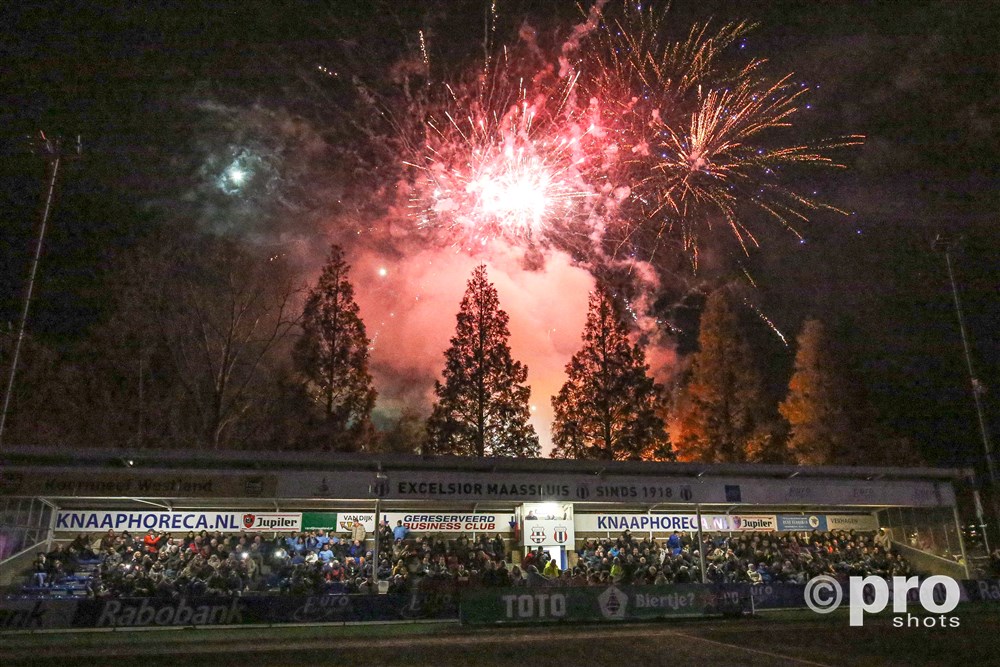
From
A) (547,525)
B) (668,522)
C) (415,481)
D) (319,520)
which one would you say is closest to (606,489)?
(547,525)

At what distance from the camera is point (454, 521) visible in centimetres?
2520

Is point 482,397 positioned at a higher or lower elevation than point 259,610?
higher

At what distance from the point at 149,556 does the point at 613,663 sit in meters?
15.8

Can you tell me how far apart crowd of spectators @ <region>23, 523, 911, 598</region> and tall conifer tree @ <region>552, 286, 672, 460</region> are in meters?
12.7

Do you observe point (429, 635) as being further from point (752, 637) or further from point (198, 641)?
point (752, 637)

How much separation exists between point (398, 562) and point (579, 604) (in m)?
6.27

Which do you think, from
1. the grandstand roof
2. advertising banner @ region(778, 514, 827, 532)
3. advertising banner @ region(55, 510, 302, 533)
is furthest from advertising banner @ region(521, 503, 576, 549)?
advertising banner @ region(778, 514, 827, 532)

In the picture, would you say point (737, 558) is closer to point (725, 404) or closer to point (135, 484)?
point (725, 404)

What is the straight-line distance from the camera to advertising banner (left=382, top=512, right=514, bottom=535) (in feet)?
81.9

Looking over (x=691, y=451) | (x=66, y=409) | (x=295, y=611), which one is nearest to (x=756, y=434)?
(x=691, y=451)

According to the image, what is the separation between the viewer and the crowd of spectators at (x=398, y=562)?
67.5ft

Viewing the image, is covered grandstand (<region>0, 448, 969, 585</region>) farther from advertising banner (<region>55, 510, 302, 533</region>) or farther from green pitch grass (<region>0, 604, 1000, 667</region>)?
green pitch grass (<region>0, 604, 1000, 667</region>)

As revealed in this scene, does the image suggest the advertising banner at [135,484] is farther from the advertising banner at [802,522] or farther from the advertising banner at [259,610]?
the advertising banner at [802,522]

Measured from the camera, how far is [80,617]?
17.0m
